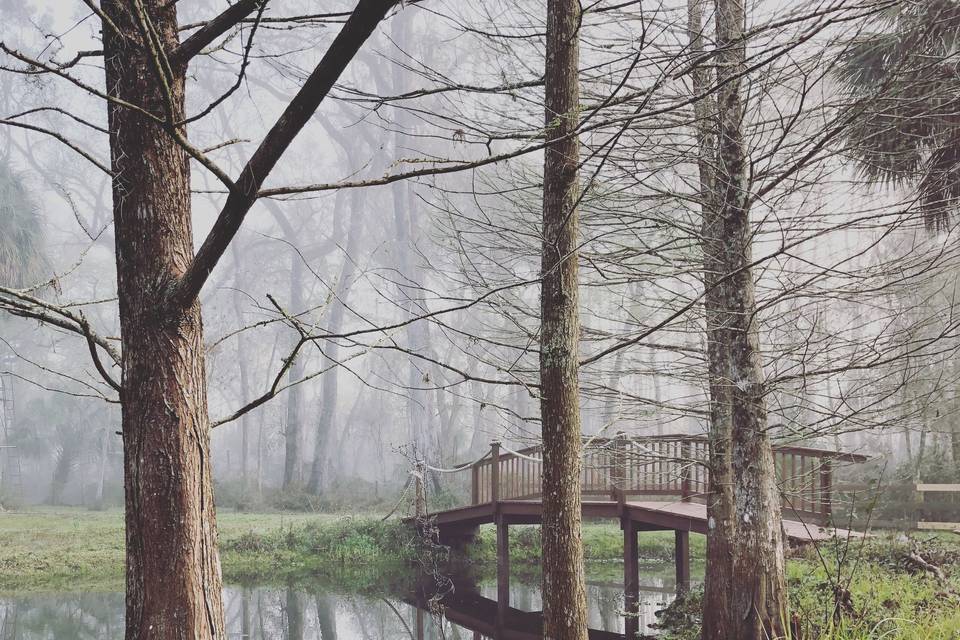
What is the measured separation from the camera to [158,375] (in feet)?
7.17

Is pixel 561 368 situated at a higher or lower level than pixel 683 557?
higher

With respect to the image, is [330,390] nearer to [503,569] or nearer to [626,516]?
[503,569]

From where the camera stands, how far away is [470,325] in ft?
86.0

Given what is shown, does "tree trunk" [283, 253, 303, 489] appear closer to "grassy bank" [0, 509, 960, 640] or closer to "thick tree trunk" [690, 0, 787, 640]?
"grassy bank" [0, 509, 960, 640]

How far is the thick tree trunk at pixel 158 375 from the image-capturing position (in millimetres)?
2143

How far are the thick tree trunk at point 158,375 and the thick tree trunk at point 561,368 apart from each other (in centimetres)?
160

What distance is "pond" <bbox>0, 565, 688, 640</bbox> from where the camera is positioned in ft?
32.6

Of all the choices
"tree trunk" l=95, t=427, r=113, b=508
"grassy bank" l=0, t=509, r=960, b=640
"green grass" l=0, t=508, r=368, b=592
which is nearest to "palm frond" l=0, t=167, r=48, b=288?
"green grass" l=0, t=508, r=368, b=592

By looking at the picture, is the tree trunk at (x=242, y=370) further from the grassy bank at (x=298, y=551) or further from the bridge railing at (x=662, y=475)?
the bridge railing at (x=662, y=475)

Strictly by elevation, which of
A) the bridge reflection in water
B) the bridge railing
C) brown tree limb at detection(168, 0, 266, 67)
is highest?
brown tree limb at detection(168, 0, 266, 67)

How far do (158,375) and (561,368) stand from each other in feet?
5.92

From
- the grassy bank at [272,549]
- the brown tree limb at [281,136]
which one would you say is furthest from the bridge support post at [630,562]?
the brown tree limb at [281,136]

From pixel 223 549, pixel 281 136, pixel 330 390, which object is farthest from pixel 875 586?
pixel 330 390

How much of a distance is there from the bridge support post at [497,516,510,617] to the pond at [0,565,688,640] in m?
0.14
